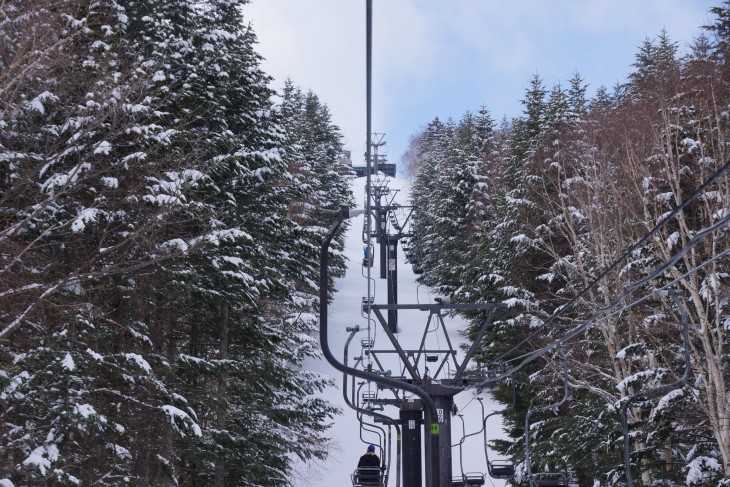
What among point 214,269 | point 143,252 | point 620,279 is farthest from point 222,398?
point 620,279

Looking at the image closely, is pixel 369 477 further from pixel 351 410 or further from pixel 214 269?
pixel 351 410

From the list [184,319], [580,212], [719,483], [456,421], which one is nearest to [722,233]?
[719,483]

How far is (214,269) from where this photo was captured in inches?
631

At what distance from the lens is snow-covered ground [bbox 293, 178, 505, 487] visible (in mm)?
30703

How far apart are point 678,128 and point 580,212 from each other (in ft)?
20.3

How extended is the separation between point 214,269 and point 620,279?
9.48m

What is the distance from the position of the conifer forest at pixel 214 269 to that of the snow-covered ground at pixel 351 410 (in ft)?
11.2

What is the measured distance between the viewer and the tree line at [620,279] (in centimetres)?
1409

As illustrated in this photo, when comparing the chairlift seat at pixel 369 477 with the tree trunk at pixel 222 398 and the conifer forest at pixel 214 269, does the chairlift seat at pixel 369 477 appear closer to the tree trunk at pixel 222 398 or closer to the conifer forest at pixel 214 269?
the conifer forest at pixel 214 269

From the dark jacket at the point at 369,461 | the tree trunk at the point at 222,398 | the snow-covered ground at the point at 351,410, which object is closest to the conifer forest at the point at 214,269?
the tree trunk at the point at 222,398

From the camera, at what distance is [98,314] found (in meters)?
11.6

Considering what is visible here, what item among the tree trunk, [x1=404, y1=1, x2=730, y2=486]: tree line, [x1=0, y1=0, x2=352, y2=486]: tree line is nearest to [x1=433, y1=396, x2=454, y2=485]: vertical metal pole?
[x1=404, y1=1, x2=730, y2=486]: tree line

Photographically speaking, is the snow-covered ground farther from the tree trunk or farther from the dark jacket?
the tree trunk

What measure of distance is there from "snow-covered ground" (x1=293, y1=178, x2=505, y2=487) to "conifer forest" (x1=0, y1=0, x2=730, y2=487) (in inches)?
135
